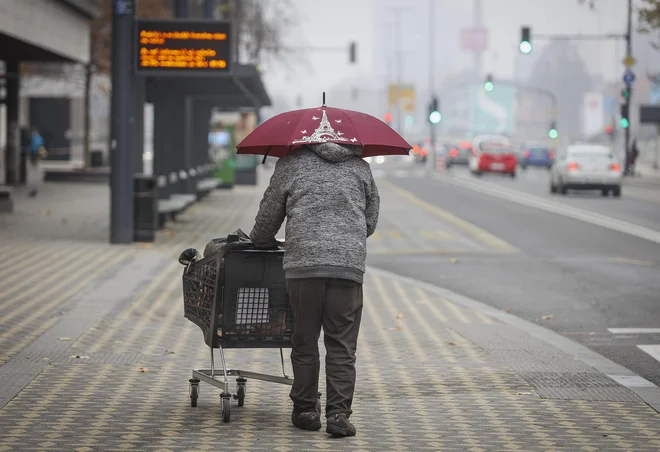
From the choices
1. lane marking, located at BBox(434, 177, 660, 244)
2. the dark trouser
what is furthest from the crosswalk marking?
lane marking, located at BBox(434, 177, 660, 244)

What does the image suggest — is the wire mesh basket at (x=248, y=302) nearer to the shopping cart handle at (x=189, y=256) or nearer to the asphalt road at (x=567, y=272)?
the shopping cart handle at (x=189, y=256)

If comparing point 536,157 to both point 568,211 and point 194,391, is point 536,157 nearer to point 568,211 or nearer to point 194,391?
point 568,211

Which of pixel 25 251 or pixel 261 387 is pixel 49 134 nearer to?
pixel 25 251

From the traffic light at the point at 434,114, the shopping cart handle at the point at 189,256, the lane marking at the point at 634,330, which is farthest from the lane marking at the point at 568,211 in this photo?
the shopping cart handle at the point at 189,256

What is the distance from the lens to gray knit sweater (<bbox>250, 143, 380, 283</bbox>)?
6.56 m

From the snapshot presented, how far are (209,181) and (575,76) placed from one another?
145m

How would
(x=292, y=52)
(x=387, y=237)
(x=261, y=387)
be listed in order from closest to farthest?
(x=261, y=387)
(x=387, y=237)
(x=292, y=52)

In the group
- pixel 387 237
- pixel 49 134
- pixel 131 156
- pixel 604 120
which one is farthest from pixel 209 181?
pixel 604 120

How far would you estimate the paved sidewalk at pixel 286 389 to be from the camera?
653 centimetres

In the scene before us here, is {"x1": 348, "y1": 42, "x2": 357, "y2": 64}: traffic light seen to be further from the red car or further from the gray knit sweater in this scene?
the gray knit sweater

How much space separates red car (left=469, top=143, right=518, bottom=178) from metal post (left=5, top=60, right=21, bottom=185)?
70.5 ft

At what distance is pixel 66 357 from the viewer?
354 inches

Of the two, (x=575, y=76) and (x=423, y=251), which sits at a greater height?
(x=575, y=76)

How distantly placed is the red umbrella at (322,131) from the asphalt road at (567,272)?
9.96 ft
